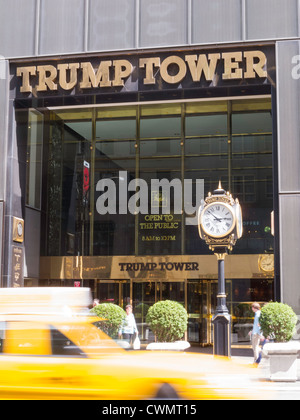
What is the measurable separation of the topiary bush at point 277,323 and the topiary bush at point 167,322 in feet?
6.42

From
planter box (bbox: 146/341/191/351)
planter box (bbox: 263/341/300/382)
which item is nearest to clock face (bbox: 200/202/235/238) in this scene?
planter box (bbox: 146/341/191/351)

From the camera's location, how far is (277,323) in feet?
44.7

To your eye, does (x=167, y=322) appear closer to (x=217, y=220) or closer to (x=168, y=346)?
(x=168, y=346)

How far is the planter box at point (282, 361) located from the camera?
12609mm

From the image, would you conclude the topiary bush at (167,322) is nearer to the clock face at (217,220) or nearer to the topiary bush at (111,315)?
the topiary bush at (111,315)

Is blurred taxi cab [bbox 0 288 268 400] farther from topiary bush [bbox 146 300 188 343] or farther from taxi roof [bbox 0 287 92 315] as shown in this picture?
topiary bush [bbox 146 300 188 343]

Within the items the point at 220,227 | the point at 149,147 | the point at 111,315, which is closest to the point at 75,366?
the point at 220,227

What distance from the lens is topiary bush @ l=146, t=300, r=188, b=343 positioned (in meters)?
14.3

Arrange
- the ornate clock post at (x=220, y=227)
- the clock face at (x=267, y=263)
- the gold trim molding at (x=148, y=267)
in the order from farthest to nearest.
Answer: the gold trim molding at (x=148, y=267), the clock face at (x=267, y=263), the ornate clock post at (x=220, y=227)

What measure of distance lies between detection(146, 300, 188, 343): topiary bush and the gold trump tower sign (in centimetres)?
679

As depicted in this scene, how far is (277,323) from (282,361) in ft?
3.72

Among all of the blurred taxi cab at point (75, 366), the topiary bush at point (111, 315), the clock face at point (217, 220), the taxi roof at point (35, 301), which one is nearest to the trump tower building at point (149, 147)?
the clock face at point (217, 220)

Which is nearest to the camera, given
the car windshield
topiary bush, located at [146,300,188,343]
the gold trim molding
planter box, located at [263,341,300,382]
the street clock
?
the car windshield

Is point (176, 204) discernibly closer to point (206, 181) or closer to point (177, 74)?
point (206, 181)
